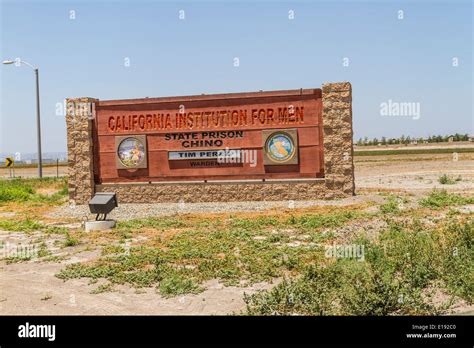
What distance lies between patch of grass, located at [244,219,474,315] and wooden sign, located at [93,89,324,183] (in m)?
8.89

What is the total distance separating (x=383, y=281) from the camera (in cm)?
664

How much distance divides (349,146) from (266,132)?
3009 mm

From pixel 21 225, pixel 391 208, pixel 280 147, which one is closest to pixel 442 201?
pixel 391 208

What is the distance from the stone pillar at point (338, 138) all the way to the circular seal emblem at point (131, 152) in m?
7.05

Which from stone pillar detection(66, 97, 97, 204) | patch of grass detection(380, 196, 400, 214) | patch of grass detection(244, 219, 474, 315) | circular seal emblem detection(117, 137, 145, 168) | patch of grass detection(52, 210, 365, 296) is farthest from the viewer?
stone pillar detection(66, 97, 97, 204)

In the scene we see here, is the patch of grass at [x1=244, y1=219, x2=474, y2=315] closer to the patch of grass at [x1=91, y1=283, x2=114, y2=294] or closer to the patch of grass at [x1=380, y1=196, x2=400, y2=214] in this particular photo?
the patch of grass at [x1=91, y1=283, x2=114, y2=294]

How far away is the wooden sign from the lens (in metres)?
17.9

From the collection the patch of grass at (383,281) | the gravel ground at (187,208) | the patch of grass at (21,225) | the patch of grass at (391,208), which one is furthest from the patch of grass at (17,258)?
the patch of grass at (391,208)

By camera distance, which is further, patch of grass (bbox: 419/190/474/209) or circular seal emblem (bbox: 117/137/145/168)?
circular seal emblem (bbox: 117/137/145/168)

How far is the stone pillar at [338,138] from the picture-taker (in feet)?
57.4

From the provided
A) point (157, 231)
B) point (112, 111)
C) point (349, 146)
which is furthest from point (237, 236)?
point (112, 111)

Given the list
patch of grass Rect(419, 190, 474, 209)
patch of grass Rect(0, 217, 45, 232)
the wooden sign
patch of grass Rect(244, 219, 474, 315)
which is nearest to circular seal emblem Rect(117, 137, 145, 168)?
the wooden sign
